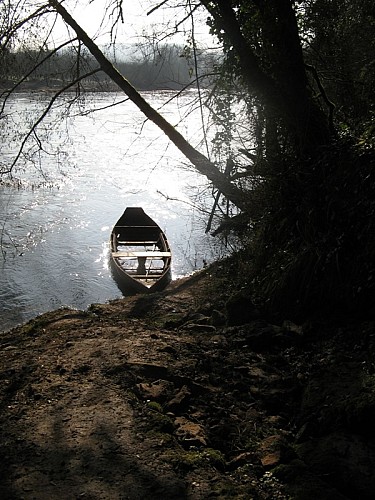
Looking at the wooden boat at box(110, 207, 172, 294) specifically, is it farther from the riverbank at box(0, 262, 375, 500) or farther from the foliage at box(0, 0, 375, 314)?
the riverbank at box(0, 262, 375, 500)

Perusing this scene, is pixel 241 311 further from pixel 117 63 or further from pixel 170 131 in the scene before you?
pixel 117 63

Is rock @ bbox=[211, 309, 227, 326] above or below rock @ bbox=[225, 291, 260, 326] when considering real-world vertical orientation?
below

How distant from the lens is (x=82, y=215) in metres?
19.7

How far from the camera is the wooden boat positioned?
12.9m


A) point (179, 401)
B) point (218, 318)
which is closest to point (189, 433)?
point (179, 401)

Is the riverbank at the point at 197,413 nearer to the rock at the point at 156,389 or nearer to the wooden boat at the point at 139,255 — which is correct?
the rock at the point at 156,389

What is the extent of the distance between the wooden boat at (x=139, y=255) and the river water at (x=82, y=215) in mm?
603

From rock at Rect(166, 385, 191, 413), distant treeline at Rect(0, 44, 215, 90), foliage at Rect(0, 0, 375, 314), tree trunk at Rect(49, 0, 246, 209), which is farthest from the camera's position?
tree trunk at Rect(49, 0, 246, 209)

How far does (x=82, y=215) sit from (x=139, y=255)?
6.21 metres

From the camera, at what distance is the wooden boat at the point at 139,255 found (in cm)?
1289

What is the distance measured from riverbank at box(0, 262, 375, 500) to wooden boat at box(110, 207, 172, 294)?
5.78 metres

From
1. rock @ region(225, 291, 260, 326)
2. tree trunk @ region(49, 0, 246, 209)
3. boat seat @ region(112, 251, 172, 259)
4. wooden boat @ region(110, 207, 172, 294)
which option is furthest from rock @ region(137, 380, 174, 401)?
boat seat @ region(112, 251, 172, 259)

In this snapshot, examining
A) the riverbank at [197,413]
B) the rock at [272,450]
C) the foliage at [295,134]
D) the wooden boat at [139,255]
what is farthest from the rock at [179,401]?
the wooden boat at [139,255]

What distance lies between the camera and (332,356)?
16.3 feet
